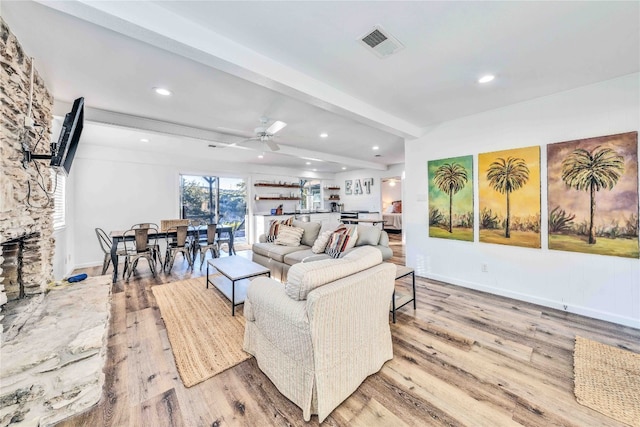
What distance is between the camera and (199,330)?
8.39 ft

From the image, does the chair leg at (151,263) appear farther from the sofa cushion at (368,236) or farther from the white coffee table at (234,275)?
the sofa cushion at (368,236)

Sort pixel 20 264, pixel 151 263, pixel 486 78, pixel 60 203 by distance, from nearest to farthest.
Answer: pixel 20 264 → pixel 486 78 → pixel 60 203 → pixel 151 263

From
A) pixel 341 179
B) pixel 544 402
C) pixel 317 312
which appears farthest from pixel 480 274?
pixel 341 179

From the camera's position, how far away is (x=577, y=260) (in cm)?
285

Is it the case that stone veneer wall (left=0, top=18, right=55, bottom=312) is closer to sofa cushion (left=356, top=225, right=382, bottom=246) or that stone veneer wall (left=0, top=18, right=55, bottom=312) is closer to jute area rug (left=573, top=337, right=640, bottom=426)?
sofa cushion (left=356, top=225, right=382, bottom=246)

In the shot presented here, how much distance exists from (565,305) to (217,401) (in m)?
3.82

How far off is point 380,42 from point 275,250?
3233 millimetres

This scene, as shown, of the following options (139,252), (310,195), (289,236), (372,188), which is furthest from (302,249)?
(310,195)

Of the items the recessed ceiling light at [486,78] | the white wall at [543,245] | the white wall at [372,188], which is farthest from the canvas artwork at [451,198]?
the white wall at [372,188]

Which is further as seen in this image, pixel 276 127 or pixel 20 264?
pixel 276 127

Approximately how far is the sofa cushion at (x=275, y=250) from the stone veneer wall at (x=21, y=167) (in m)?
2.60

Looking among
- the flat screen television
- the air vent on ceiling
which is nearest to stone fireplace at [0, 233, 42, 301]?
the flat screen television

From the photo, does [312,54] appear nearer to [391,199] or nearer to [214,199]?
[214,199]

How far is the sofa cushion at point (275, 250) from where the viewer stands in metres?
4.05
